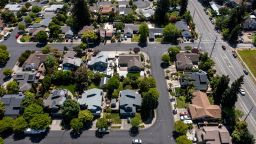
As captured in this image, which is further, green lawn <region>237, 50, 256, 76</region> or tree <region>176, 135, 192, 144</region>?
green lawn <region>237, 50, 256, 76</region>

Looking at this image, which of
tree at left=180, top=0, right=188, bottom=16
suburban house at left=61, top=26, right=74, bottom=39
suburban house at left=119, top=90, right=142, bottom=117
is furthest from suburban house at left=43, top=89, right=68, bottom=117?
tree at left=180, top=0, right=188, bottom=16

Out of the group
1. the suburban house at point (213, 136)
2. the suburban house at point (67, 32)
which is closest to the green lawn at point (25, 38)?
the suburban house at point (67, 32)

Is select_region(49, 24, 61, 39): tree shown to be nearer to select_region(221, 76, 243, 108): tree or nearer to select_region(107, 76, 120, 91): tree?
select_region(107, 76, 120, 91): tree

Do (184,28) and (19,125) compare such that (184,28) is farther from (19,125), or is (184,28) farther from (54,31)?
(19,125)

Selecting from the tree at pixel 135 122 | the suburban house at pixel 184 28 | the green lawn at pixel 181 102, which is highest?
the tree at pixel 135 122

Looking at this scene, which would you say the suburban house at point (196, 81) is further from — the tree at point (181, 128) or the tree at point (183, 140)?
the tree at point (183, 140)

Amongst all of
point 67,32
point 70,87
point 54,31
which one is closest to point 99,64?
point 70,87

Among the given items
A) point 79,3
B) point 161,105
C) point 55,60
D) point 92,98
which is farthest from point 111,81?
point 79,3
